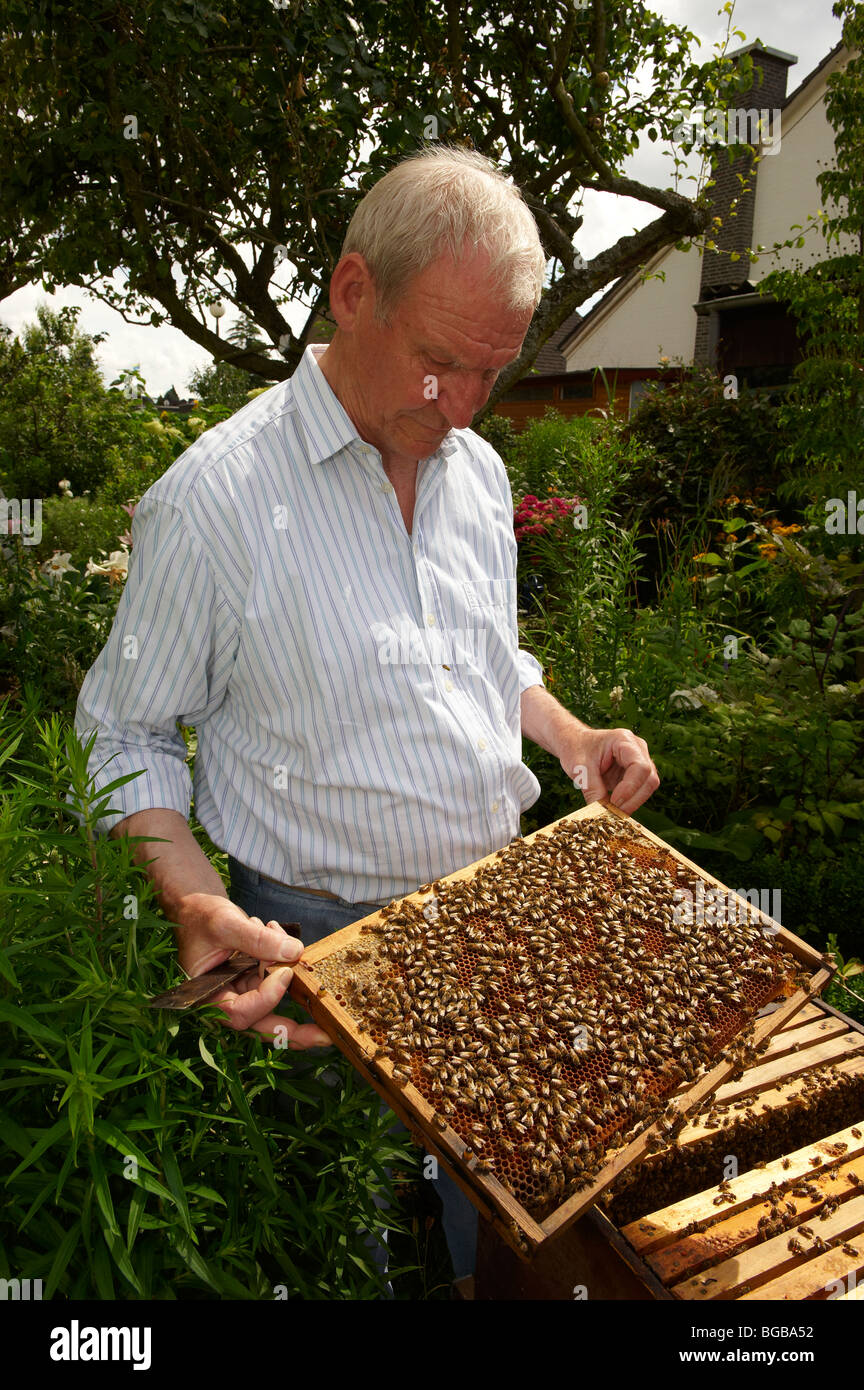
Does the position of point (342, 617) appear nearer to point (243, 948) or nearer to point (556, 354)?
point (243, 948)

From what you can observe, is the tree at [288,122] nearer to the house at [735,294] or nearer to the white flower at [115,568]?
the white flower at [115,568]

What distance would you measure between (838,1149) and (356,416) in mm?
2190

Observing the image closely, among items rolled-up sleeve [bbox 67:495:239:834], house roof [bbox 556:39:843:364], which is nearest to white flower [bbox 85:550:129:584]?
rolled-up sleeve [bbox 67:495:239:834]

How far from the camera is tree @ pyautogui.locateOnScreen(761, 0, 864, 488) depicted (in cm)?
644

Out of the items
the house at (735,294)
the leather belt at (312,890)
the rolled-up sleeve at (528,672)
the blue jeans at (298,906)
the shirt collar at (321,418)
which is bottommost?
the blue jeans at (298,906)

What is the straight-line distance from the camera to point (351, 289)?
2236mm

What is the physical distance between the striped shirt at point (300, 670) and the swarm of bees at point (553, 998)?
0.85ft

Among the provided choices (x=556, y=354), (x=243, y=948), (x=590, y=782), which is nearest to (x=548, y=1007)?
(x=243, y=948)

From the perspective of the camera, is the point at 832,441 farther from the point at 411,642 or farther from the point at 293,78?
the point at 411,642

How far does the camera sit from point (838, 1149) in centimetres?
226

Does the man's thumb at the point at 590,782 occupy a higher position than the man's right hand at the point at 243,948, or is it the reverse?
the man's thumb at the point at 590,782

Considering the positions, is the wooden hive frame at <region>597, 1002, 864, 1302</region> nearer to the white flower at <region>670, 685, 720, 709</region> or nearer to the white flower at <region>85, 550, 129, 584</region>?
the white flower at <region>670, 685, 720, 709</region>

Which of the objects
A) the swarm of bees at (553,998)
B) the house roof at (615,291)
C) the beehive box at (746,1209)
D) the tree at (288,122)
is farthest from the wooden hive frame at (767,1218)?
the house roof at (615,291)

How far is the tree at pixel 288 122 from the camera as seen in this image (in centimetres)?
468
